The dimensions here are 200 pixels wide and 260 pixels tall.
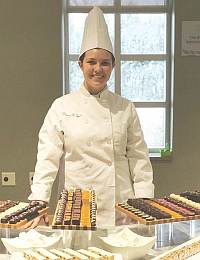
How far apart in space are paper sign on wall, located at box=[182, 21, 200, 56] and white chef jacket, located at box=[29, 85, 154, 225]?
128 centimetres

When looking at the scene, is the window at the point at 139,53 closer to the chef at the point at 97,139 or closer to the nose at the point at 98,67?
the chef at the point at 97,139

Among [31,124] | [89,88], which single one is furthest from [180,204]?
[31,124]

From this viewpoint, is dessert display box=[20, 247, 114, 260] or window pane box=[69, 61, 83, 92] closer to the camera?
dessert display box=[20, 247, 114, 260]

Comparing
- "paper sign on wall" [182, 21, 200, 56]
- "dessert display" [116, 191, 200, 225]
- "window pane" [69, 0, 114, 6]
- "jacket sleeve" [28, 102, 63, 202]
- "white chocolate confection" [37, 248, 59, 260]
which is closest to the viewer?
"white chocolate confection" [37, 248, 59, 260]

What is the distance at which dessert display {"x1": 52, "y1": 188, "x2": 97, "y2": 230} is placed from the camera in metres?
1.16

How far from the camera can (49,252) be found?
3.48 ft

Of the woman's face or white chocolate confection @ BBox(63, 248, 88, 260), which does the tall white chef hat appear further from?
white chocolate confection @ BBox(63, 248, 88, 260)

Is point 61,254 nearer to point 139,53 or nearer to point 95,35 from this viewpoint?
point 95,35

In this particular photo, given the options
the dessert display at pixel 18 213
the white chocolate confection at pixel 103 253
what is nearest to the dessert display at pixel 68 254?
the white chocolate confection at pixel 103 253

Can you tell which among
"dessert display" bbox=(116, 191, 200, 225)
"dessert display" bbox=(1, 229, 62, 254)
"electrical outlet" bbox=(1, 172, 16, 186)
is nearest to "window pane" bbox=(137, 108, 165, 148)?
"electrical outlet" bbox=(1, 172, 16, 186)

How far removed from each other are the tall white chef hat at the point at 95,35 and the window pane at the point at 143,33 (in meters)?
1.32

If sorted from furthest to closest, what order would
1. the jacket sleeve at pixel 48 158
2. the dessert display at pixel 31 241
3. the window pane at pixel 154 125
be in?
the window pane at pixel 154 125
the jacket sleeve at pixel 48 158
the dessert display at pixel 31 241

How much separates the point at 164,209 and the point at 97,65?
65 cm

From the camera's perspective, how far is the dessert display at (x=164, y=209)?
1.25 m
